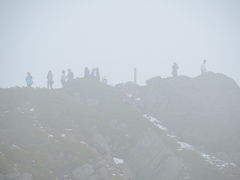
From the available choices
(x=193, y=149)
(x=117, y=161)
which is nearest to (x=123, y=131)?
(x=117, y=161)

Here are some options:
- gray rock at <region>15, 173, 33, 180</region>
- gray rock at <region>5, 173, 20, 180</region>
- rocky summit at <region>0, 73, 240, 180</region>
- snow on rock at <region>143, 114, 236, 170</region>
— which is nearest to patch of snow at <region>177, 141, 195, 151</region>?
snow on rock at <region>143, 114, 236, 170</region>

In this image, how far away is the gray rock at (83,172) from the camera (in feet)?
72.8

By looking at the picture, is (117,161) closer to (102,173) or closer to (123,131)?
(102,173)

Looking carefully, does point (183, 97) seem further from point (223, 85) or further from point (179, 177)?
point (179, 177)

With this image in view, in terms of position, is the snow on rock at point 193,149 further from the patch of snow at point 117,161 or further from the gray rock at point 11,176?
the gray rock at point 11,176

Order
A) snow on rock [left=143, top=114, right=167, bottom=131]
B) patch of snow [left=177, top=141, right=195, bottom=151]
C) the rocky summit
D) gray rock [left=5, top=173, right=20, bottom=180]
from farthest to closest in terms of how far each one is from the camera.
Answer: snow on rock [left=143, top=114, right=167, bottom=131]
patch of snow [left=177, top=141, right=195, bottom=151]
the rocky summit
gray rock [left=5, top=173, right=20, bottom=180]

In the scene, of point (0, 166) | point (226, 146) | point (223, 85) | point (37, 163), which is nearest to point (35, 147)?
point (37, 163)

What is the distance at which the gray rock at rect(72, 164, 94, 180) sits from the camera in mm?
22188

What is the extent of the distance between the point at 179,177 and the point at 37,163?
552 inches

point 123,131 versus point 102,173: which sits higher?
point 123,131

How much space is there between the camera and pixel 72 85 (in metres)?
42.2

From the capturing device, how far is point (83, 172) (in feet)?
74.1

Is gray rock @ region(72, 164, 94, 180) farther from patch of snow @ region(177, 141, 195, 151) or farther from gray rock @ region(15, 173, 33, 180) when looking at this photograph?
patch of snow @ region(177, 141, 195, 151)

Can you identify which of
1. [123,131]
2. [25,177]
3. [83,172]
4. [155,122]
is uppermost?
[155,122]
